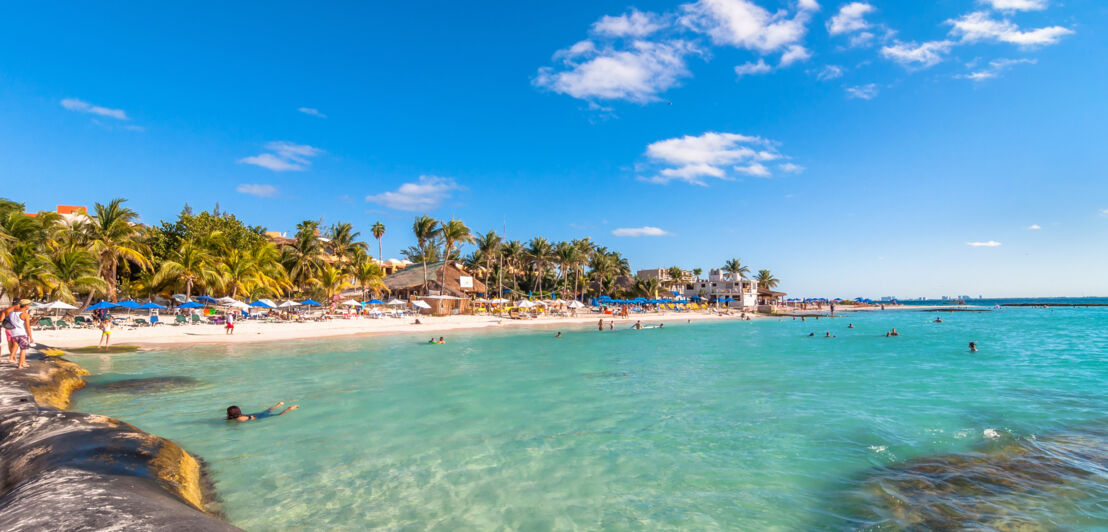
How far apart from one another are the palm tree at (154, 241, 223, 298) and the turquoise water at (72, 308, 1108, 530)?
14115mm

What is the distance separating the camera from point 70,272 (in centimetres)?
2448

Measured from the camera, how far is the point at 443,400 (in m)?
11.5

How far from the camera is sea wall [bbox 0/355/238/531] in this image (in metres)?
3.34

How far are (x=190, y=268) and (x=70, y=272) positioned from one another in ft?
19.6

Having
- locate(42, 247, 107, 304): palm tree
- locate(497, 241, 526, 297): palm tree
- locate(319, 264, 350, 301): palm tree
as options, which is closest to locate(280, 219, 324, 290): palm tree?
locate(319, 264, 350, 301): palm tree

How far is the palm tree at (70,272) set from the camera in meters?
23.6

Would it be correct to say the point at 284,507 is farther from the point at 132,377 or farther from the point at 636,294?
the point at 636,294

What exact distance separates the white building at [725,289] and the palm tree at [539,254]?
3314cm

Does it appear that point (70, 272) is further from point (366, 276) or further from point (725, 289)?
point (725, 289)

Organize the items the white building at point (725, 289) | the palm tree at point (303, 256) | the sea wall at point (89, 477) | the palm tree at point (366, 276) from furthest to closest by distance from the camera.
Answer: the white building at point (725, 289)
the palm tree at point (366, 276)
the palm tree at point (303, 256)
the sea wall at point (89, 477)

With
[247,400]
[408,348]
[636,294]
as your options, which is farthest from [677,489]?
[636,294]

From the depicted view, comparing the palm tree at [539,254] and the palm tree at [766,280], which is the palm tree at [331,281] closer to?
the palm tree at [539,254]

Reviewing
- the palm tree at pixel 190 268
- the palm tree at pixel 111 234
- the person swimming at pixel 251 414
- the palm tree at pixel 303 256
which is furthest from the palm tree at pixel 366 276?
the person swimming at pixel 251 414

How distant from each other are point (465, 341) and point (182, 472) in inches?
834
